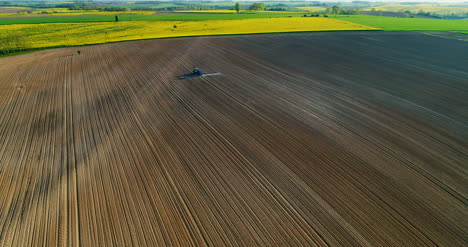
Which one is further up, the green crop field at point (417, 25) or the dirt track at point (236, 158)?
the green crop field at point (417, 25)

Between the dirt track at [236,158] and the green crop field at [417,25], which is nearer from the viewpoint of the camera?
the dirt track at [236,158]

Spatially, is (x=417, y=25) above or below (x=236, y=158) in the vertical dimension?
above

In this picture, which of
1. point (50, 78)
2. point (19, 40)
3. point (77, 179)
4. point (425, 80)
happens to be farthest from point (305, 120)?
point (19, 40)

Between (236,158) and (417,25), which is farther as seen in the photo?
(417,25)

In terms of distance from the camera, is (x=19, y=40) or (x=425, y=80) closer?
(x=425, y=80)

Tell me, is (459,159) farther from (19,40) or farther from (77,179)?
(19,40)

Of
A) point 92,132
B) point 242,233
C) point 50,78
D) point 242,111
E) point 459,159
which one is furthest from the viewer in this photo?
point 50,78

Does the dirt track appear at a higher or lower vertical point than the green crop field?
lower

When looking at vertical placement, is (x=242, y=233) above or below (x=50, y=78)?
below
